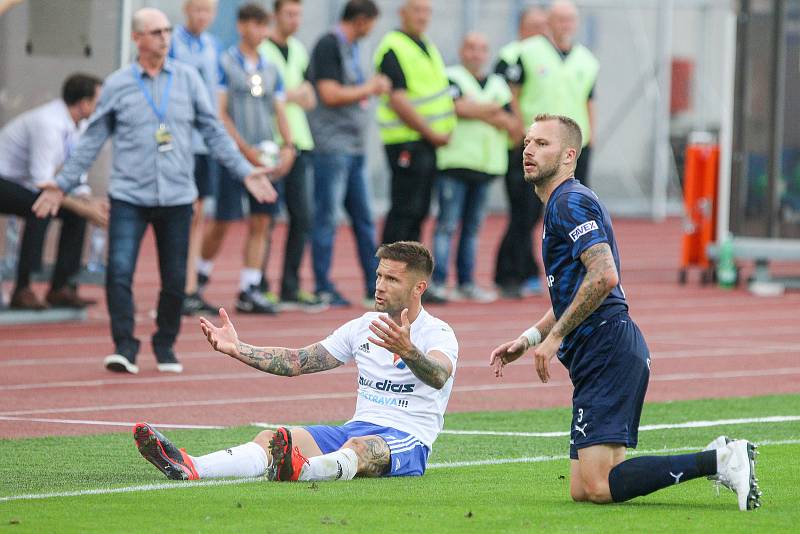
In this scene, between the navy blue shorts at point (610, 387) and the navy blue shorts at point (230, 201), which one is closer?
the navy blue shorts at point (610, 387)

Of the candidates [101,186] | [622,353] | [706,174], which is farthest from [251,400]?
[706,174]

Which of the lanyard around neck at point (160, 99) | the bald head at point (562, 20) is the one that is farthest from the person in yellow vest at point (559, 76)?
the lanyard around neck at point (160, 99)

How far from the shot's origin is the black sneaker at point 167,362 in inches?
475

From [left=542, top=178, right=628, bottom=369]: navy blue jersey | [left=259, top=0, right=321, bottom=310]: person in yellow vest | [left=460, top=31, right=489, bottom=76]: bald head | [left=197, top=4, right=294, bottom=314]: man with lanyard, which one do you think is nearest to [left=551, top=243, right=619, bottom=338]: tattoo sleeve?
[left=542, top=178, right=628, bottom=369]: navy blue jersey

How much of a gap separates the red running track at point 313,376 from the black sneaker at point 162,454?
210 centimetres

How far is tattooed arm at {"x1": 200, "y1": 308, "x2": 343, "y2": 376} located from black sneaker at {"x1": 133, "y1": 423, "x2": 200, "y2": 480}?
0.47 metres

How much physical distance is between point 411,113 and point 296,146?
1.15 metres

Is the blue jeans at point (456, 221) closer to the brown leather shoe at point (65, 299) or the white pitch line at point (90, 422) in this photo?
the brown leather shoe at point (65, 299)

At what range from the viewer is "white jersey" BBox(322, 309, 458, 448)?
787 centimetres

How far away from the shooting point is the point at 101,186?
16.3 metres

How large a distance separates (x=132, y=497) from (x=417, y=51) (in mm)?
9645

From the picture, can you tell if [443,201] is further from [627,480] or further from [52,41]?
[627,480]

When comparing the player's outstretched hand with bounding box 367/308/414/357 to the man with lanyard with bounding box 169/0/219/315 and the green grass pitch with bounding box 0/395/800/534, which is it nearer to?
the green grass pitch with bounding box 0/395/800/534

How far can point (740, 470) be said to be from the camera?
6844 millimetres
